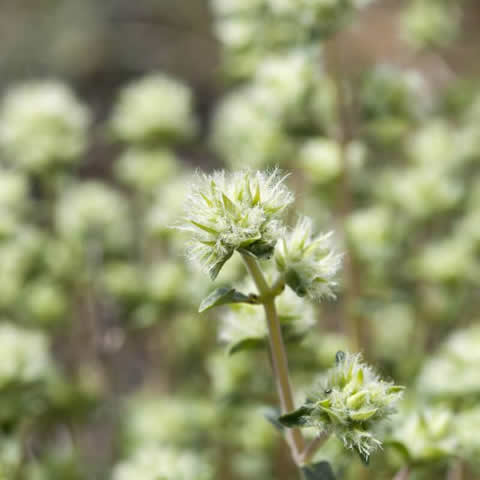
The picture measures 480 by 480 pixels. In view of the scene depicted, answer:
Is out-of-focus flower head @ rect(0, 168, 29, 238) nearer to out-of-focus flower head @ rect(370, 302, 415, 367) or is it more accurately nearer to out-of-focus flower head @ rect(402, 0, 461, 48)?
out-of-focus flower head @ rect(370, 302, 415, 367)

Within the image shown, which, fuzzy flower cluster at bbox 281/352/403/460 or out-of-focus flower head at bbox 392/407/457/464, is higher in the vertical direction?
out-of-focus flower head at bbox 392/407/457/464

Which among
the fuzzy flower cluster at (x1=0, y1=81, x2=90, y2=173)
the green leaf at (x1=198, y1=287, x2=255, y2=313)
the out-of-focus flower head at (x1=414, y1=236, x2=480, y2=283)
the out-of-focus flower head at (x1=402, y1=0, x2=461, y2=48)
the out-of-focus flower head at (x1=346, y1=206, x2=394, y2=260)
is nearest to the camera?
the green leaf at (x1=198, y1=287, x2=255, y2=313)

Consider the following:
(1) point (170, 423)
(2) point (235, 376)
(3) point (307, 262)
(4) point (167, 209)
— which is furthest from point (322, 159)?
(3) point (307, 262)

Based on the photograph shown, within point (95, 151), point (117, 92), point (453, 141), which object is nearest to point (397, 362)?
point (453, 141)

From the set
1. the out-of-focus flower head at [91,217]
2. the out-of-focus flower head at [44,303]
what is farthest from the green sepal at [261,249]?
the out-of-focus flower head at [91,217]

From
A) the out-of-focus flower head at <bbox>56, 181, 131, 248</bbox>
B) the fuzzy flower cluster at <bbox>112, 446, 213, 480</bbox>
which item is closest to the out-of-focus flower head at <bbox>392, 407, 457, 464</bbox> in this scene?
the fuzzy flower cluster at <bbox>112, 446, 213, 480</bbox>

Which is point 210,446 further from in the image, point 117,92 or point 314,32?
point 117,92

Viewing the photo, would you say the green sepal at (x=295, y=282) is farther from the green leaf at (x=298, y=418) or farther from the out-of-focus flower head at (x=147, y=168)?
the out-of-focus flower head at (x=147, y=168)
